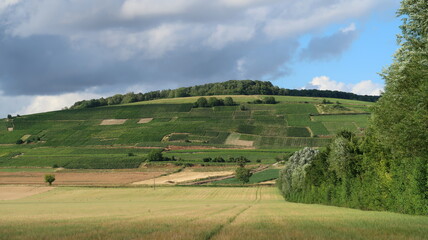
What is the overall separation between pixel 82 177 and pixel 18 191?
26.5m

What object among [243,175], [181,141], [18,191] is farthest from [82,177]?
[181,141]

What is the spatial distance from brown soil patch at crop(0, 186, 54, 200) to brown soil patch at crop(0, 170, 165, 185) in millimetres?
10291

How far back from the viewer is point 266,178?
118m

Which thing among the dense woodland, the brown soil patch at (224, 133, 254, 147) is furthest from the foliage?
the brown soil patch at (224, 133, 254, 147)

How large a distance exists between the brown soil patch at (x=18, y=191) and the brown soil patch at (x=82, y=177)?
1029 cm

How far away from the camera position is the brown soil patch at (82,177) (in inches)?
4690

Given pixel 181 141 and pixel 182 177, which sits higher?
pixel 181 141

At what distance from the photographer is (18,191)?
103 metres

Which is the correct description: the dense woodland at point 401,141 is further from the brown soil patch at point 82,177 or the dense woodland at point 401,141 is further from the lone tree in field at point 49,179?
the lone tree in field at point 49,179

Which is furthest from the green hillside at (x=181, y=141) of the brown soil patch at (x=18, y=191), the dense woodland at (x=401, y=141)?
the dense woodland at (x=401, y=141)

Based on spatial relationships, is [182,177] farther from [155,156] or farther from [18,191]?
[18,191]

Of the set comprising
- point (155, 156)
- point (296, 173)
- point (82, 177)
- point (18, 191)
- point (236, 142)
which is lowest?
point (18, 191)

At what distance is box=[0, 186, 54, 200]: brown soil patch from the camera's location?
93.1m

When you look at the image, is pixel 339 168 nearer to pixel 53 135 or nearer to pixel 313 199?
pixel 313 199
